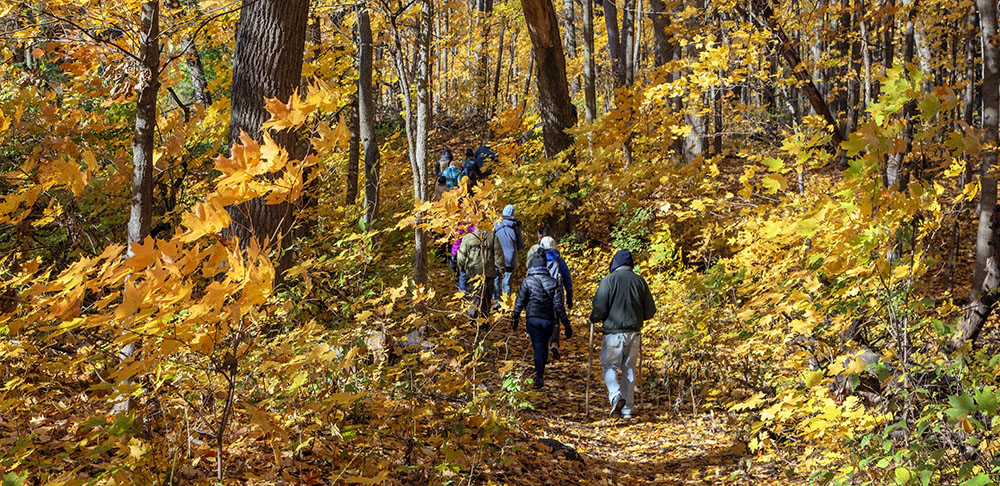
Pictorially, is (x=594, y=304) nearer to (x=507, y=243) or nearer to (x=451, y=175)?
(x=507, y=243)

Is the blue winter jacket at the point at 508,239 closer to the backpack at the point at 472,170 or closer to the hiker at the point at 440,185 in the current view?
the hiker at the point at 440,185

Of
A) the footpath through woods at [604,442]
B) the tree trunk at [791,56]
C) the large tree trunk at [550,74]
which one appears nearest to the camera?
the footpath through woods at [604,442]

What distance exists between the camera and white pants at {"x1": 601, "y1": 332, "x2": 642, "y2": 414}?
660 centimetres

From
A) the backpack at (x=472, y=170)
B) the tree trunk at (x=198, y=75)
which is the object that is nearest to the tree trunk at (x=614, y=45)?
the backpack at (x=472, y=170)

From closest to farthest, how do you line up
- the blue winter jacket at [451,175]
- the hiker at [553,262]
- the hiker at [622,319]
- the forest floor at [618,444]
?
the forest floor at [618,444]
the hiker at [622,319]
the hiker at [553,262]
the blue winter jacket at [451,175]

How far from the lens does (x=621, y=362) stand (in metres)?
6.66

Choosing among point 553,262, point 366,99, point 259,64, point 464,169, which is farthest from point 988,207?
point 464,169

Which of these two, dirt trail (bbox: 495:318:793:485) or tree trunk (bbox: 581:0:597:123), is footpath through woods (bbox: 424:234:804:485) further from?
tree trunk (bbox: 581:0:597:123)

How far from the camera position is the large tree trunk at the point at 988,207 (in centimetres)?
552

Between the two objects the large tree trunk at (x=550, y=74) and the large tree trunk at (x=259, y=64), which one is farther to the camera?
the large tree trunk at (x=550, y=74)

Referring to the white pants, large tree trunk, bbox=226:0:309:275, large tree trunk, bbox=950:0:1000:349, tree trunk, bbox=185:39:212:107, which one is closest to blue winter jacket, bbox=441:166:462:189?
tree trunk, bbox=185:39:212:107

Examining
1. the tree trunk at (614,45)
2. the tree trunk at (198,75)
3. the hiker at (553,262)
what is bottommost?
the hiker at (553,262)

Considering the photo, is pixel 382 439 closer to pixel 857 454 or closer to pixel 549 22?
pixel 857 454

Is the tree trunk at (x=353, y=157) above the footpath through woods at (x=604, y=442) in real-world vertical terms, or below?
above
